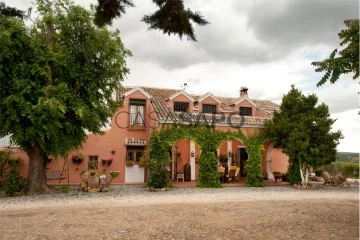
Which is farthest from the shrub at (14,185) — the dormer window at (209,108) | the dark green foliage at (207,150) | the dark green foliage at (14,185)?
the dormer window at (209,108)

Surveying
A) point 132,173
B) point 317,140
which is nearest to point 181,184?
point 132,173

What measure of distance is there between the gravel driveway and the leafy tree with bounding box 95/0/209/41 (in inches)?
224

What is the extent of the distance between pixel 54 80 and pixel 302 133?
564 inches

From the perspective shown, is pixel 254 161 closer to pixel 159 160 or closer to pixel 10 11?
pixel 159 160

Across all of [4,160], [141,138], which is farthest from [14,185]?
[141,138]

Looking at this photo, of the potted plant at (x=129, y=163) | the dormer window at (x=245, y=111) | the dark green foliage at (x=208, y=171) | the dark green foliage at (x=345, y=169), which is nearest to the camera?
the dark green foliage at (x=208, y=171)

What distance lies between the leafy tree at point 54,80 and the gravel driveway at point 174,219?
3.13m

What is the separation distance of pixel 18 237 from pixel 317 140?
17.0 m

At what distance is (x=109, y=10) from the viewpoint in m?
3.77

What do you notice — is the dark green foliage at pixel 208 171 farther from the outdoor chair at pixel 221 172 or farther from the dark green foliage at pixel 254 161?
the dark green foliage at pixel 254 161

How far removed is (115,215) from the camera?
10.4 meters

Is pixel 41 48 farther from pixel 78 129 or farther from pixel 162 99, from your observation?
pixel 162 99

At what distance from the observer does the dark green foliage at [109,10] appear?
3.77 metres

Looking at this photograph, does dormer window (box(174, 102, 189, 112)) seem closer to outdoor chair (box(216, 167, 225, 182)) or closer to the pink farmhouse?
the pink farmhouse
